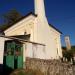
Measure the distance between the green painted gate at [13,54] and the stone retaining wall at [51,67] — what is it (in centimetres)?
88

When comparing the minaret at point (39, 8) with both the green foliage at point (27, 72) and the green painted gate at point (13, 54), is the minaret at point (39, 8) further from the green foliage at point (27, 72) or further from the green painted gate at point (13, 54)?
the green foliage at point (27, 72)

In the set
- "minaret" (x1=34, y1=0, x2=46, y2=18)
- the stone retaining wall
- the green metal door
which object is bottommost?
the stone retaining wall

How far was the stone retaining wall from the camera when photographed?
42.1 ft

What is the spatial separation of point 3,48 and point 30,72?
136 inches

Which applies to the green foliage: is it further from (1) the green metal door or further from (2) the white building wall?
(2) the white building wall

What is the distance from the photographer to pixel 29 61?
17516 mm

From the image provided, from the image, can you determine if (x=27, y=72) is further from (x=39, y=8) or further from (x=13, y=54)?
(x=39, y=8)

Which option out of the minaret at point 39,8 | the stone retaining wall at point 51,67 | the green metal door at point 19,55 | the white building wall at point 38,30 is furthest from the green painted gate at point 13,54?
the minaret at point 39,8

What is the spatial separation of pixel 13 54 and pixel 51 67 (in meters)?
5.16

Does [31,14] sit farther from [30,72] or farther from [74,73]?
[74,73]

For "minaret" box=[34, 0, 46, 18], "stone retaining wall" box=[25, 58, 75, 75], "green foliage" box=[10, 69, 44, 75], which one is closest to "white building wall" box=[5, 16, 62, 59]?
"minaret" box=[34, 0, 46, 18]

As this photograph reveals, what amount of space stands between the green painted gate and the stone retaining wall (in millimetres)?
884

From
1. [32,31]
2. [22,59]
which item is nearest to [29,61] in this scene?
[22,59]

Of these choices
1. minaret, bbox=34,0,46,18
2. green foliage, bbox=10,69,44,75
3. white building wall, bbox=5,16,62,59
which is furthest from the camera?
minaret, bbox=34,0,46,18
